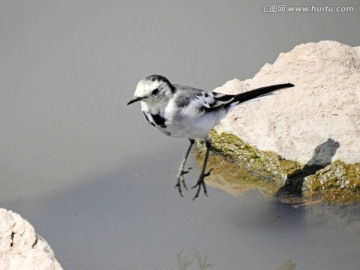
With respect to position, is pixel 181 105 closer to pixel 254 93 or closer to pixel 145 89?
pixel 145 89

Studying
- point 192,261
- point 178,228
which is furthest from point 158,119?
point 192,261

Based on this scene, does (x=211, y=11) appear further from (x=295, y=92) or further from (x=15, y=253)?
(x=15, y=253)

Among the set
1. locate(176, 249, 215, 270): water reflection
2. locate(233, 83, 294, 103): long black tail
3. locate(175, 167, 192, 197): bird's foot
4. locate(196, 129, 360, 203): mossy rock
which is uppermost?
locate(233, 83, 294, 103): long black tail

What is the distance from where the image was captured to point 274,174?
647 centimetres

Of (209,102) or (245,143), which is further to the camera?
(245,143)

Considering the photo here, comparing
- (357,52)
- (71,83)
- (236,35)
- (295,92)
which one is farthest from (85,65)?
(357,52)

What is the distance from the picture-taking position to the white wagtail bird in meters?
5.36

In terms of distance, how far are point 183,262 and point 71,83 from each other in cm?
285

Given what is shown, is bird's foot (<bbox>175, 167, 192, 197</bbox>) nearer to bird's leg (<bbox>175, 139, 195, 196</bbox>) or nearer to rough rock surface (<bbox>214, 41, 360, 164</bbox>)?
bird's leg (<bbox>175, 139, 195, 196</bbox>)

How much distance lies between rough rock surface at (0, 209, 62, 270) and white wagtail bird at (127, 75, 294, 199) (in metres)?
1.19

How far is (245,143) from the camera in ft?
21.7

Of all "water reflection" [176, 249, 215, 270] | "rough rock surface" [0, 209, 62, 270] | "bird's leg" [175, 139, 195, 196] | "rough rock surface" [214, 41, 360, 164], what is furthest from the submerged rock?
"rough rock surface" [0, 209, 62, 270]

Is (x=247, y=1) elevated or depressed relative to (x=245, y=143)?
elevated

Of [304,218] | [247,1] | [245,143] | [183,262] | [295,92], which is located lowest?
[183,262]
